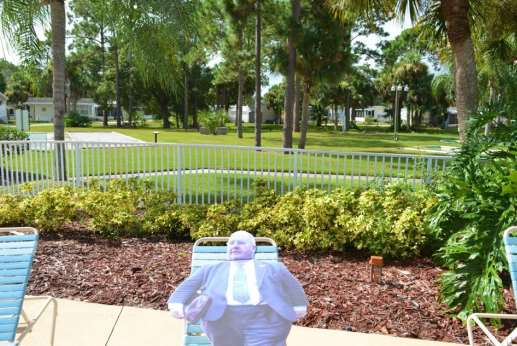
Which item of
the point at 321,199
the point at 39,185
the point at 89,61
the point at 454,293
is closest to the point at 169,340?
the point at 454,293

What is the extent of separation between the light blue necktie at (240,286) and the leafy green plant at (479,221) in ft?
8.25

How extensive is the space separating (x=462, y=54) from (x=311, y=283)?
5584mm

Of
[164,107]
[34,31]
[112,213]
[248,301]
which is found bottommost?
[112,213]

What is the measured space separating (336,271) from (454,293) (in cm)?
147

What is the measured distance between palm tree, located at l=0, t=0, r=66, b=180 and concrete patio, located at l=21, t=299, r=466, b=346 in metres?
5.20

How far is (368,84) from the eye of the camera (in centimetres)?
6450

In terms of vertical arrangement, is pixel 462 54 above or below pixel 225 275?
above

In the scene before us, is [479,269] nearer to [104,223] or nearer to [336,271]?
[336,271]

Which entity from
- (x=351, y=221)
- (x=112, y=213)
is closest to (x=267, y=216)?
(x=351, y=221)

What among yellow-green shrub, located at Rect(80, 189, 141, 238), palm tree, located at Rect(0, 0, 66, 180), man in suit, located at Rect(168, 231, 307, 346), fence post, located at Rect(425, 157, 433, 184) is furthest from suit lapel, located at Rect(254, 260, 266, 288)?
palm tree, located at Rect(0, 0, 66, 180)

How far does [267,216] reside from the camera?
652 cm

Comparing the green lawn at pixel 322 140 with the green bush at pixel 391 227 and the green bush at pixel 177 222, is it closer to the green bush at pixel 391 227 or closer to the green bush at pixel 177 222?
the green bush at pixel 391 227

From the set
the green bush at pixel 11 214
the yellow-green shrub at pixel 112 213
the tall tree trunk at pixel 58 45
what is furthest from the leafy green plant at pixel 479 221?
the tall tree trunk at pixel 58 45

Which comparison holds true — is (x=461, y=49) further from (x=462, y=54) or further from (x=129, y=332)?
(x=129, y=332)
